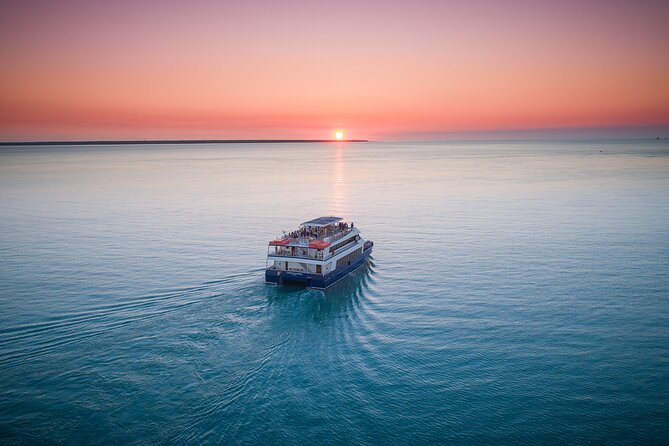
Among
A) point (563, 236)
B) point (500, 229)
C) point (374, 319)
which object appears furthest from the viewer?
point (500, 229)

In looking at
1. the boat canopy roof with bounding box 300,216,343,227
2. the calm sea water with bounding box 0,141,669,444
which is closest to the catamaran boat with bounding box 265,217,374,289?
the boat canopy roof with bounding box 300,216,343,227

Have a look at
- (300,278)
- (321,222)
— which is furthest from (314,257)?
(321,222)

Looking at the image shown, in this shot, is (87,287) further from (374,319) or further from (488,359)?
(488,359)

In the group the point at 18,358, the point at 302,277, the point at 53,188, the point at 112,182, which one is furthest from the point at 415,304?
the point at 112,182

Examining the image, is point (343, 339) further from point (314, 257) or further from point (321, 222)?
point (321, 222)

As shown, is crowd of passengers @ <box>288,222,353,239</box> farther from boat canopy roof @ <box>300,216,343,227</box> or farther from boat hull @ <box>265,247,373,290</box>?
boat hull @ <box>265,247,373,290</box>

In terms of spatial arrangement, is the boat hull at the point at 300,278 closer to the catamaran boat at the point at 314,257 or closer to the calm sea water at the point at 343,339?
the catamaran boat at the point at 314,257
